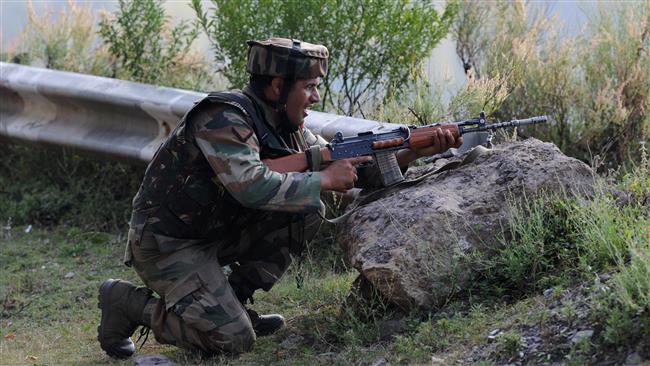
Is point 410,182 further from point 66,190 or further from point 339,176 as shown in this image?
point 66,190

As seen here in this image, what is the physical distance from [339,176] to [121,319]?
1.48m

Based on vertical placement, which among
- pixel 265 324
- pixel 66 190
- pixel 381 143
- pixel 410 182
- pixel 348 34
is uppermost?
pixel 348 34

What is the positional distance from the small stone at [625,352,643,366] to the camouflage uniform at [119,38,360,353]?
169cm

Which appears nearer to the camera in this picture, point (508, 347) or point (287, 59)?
point (508, 347)

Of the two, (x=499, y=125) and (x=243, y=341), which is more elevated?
(x=499, y=125)

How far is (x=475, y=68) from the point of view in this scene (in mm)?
8805

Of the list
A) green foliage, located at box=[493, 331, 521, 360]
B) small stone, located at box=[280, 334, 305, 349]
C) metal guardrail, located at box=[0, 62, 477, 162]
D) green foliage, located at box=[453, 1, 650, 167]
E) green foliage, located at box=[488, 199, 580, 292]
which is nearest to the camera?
green foliage, located at box=[493, 331, 521, 360]

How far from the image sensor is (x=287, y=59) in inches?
205

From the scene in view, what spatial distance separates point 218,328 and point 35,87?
4009mm

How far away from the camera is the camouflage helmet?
5.20m

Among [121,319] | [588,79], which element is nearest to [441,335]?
[121,319]

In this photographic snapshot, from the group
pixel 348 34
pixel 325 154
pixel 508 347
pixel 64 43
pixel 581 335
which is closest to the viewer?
pixel 581 335

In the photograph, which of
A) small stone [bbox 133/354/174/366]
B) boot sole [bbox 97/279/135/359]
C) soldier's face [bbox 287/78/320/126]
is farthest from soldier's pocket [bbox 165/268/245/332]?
soldier's face [bbox 287/78/320/126]

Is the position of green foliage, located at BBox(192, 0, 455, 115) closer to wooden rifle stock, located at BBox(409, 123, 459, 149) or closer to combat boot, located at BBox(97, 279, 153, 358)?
wooden rifle stock, located at BBox(409, 123, 459, 149)
